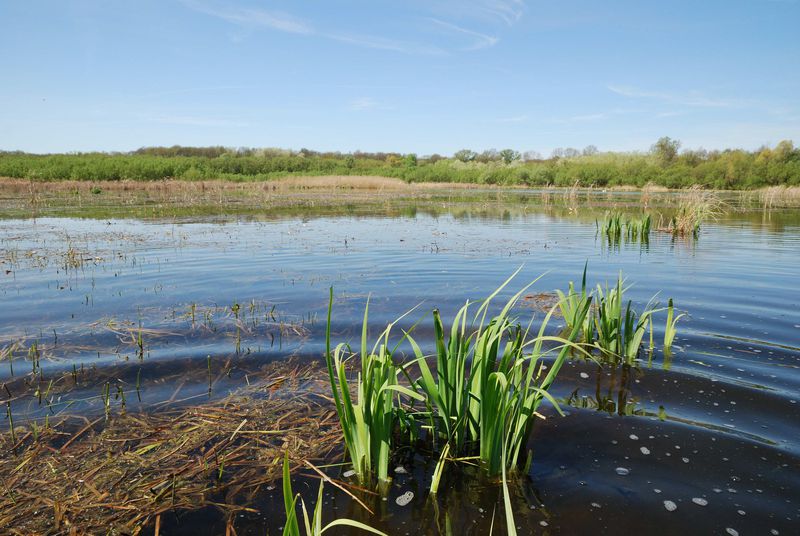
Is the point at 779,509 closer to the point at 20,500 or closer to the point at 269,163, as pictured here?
the point at 20,500

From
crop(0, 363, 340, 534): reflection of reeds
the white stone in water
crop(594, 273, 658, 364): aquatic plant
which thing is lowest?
the white stone in water

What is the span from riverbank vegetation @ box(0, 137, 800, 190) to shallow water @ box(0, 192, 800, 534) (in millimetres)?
47155

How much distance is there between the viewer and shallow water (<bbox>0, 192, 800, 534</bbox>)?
3152mm

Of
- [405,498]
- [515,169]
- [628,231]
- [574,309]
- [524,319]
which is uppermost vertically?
[515,169]

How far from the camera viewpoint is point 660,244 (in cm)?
1516

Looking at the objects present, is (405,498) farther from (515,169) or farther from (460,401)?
(515,169)

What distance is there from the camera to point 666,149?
78.7m

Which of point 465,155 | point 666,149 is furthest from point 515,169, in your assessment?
point 465,155

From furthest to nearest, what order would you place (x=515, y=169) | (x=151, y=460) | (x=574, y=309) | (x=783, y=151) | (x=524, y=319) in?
(x=515, y=169), (x=783, y=151), (x=524, y=319), (x=574, y=309), (x=151, y=460)

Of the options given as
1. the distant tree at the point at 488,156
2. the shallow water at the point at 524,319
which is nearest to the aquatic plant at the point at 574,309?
the shallow water at the point at 524,319

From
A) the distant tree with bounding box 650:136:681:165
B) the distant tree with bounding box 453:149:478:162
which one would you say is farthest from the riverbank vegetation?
the distant tree with bounding box 453:149:478:162

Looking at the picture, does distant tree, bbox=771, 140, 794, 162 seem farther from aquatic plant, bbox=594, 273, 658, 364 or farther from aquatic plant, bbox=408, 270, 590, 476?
aquatic plant, bbox=408, 270, 590, 476

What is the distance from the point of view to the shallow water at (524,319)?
3.15 meters

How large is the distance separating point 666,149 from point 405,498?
90473 mm
